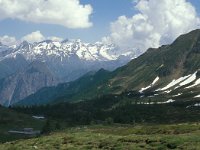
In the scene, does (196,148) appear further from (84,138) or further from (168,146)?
(84,138)

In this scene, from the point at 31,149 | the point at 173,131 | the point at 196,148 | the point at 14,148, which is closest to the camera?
the point at 196,148

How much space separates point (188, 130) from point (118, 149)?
1666 cm

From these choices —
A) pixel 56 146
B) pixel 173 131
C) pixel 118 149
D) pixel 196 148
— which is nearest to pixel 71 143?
pixel 56 146

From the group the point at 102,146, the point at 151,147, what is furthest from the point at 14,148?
the point at 151,147

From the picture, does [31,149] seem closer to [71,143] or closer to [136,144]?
[71,143]

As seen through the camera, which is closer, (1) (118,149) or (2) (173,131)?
(1) (118,149)

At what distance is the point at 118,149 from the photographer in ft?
150

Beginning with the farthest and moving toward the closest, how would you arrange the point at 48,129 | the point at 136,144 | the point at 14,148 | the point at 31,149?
1. the point at 48,129
2. the point at 14,148
3. the point at 31,149
4. the point at 136,144

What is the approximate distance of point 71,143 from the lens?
54750 mm

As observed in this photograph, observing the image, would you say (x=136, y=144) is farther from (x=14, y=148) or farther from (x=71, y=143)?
(x=14, y=148)

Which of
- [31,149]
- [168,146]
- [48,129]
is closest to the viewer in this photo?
[168,146]

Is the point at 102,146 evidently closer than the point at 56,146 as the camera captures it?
Yes

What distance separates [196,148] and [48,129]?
153 meters

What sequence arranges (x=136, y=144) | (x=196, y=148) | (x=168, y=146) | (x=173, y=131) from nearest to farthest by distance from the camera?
(x=196, y=148)
(x=168, y=146)
(x=136, y=144)
(x=173, y=131)
